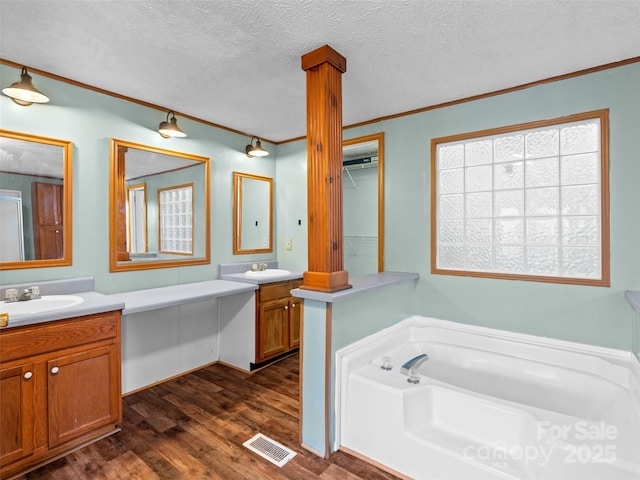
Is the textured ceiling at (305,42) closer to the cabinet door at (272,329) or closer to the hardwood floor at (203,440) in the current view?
the cabinet door at (272,329)

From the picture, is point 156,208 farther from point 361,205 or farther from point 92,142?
point 361,205

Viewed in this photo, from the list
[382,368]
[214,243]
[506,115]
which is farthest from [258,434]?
[506,115]

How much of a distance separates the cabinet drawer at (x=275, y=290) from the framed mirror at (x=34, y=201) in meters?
1.46

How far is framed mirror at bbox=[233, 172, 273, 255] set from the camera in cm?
347

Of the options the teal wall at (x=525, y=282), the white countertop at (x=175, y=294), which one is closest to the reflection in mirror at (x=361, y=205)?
the teal wall at (x=525, y=282)

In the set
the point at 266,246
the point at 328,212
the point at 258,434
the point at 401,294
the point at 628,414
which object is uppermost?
the point at 328,212

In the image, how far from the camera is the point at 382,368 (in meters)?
2.05

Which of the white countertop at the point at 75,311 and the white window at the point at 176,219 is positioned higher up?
the white window at the point at 176,219

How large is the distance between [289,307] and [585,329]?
235 centimetres

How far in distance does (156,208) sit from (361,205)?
6.56ft

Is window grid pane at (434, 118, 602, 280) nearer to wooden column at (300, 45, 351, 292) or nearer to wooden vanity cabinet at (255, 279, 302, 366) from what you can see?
wooden column at (300, 45, 351, 292)

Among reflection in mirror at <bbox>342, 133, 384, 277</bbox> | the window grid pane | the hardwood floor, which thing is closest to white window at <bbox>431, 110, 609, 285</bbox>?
the window grid pane

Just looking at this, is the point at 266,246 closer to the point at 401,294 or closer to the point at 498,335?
the point at 401,294

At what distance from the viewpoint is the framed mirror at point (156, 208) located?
8.40 feet
